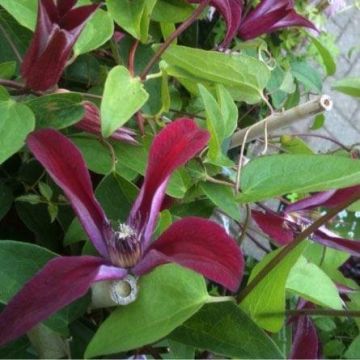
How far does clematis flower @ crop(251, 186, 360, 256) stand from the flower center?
0.54 ft

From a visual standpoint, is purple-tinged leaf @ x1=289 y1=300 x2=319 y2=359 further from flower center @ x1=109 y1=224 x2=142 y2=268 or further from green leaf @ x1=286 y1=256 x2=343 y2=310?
flower center @ x1=109 y1=224 x2=142 y2=268

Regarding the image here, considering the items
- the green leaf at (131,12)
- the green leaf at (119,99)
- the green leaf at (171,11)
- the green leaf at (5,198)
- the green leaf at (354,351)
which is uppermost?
the green leaf at (131,12)

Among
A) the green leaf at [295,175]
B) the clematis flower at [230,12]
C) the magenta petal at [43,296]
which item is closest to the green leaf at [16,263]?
the magenta petal at [43,296]

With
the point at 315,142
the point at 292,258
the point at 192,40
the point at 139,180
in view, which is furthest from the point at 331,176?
the point at 315,142

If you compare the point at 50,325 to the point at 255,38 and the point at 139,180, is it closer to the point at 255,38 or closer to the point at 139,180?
the point at 139,180

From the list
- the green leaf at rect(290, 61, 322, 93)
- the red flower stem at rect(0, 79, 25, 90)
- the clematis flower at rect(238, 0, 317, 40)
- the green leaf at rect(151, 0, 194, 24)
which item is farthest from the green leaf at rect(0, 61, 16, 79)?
the green leaf at rect(290, 61, 322, 93)

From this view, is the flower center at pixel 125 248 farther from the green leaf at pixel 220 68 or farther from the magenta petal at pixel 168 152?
the green leaf at pixel 220 68

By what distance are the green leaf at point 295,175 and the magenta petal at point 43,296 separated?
13cm

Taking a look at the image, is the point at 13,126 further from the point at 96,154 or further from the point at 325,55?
the point at 325,55

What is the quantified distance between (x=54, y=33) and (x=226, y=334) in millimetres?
207

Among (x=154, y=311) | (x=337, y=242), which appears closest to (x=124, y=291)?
(x=154, y=311)

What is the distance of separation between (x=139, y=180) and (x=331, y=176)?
19 cm

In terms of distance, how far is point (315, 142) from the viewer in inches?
76.9

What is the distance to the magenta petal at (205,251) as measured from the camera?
0.33 m
